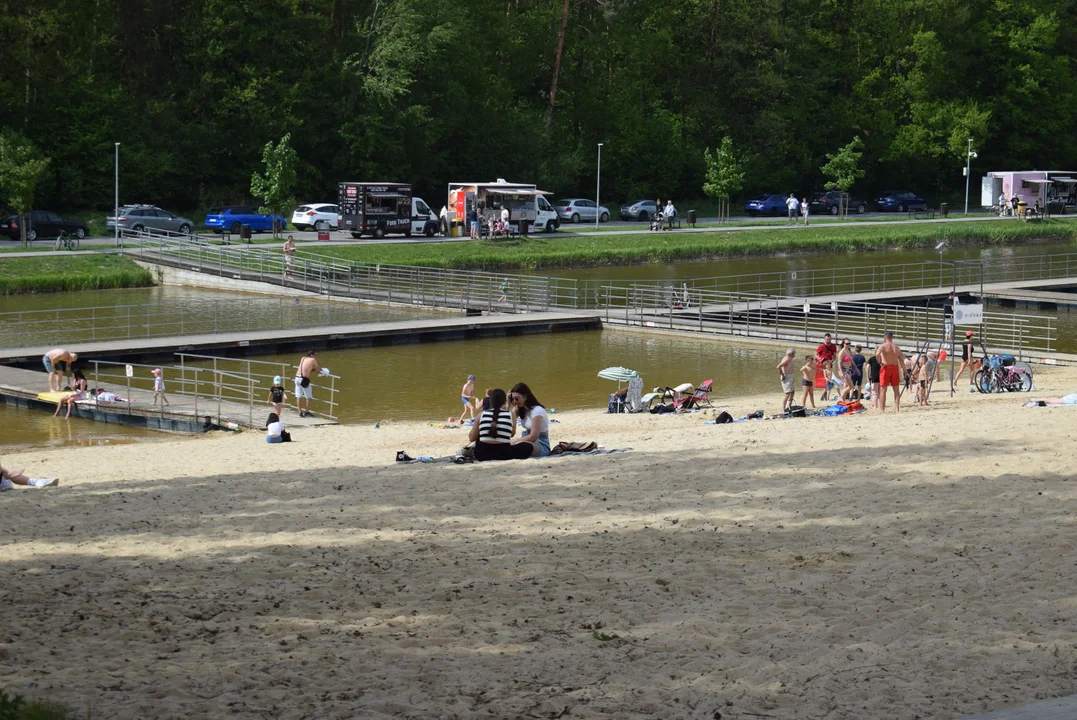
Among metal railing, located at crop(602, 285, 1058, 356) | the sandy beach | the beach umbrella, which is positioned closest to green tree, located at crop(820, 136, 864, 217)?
metal railing, located at crop(602, 285, 1058, 356)

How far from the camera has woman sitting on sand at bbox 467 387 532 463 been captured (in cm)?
1630

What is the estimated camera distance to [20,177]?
2028 inches

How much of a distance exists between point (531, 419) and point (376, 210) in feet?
139

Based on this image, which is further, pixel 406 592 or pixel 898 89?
pixel 898 89

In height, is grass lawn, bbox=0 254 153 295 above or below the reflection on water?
above

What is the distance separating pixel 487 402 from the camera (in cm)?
1709

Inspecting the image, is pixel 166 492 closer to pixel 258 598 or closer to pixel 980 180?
pixel 258 598

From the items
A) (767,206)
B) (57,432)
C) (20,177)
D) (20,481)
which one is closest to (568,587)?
(20,481)

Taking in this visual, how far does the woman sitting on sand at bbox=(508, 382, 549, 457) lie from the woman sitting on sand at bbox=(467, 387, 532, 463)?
0.44ft

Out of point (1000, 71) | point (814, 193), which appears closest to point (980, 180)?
point (1000, 71)

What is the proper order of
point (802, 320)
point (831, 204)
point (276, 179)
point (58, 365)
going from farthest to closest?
point (831, 204)
point (276, 179)
point (802, 320)
point (58, 365)

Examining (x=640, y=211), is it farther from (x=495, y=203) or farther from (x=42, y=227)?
(x=42, y=227)

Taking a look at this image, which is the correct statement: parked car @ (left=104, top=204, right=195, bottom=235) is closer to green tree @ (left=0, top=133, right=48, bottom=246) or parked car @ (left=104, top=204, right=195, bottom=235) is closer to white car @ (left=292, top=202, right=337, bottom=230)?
green tree @ (left=0, top=133, right=48, bottom=246)

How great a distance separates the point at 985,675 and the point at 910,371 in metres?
18.7
